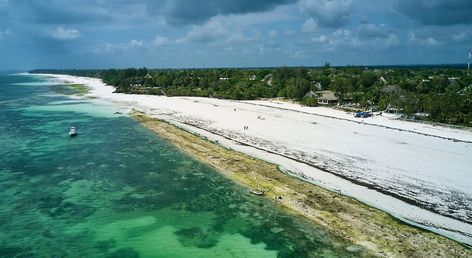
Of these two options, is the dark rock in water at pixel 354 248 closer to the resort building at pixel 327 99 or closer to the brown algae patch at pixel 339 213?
the brown algae patch at pixel 339 213

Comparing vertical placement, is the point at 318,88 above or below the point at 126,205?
above

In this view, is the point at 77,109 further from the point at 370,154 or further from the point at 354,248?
the point at 354,248

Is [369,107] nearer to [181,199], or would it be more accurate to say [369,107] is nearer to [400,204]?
[400,204]

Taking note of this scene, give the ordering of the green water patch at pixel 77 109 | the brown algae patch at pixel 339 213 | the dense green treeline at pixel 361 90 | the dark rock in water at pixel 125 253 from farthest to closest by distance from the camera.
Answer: the green water patch at pixel 77 109, the dense green treeline at pixel 361 90, the dark rock in water at pixel 125 253, the brown algae patch at pixel 339 213

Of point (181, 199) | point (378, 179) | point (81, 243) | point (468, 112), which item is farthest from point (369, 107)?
point (81, 243)

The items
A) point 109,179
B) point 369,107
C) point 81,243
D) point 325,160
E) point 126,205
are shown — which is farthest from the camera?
point 369,107

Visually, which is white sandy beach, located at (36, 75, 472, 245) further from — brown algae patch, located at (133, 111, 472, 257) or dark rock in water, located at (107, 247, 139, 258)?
dark rock in water, located at (107, 247, 139, 258)

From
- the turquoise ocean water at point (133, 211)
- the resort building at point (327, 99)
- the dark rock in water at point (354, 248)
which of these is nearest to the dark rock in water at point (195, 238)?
the turquoise ocean water at point (133, 211)
